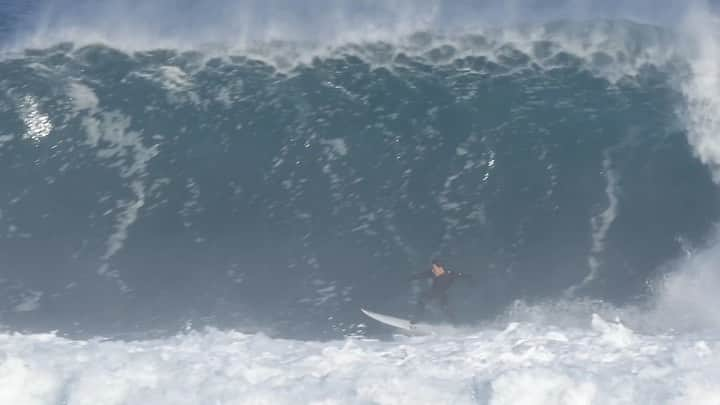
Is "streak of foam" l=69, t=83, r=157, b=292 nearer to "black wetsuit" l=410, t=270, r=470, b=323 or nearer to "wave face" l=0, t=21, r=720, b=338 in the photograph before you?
"wave face" l=0, t=21, r=720, b=338

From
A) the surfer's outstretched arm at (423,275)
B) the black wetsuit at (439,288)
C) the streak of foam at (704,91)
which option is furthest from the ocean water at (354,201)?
the surfer's outstretched arm at (423,275)

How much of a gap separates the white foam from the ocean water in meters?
0.07

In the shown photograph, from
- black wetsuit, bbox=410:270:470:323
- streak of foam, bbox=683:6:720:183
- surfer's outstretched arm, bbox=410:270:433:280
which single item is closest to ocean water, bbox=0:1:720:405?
streak of foam, bbox=683:6:720:183

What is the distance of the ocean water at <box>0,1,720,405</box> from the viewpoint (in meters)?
16.5

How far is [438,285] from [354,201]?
3.49 metres

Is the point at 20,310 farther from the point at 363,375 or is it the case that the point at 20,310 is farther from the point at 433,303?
the point at 433,303

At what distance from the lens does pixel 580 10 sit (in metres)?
23.7

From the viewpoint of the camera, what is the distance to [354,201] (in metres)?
21.0

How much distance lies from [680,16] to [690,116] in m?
3.31

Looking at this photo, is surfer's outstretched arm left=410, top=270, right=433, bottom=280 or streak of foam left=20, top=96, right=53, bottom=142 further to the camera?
streak of foam left=20, top=96, right=53, bottom=142

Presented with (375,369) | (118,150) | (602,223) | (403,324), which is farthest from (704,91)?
(118,150)

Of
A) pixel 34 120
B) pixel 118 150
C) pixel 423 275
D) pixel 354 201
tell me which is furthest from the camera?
pixel 34 120

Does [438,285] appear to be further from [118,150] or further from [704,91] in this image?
[118,150]

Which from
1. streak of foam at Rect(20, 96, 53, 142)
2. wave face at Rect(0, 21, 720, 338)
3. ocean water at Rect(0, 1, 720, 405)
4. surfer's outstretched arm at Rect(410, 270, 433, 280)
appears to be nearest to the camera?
ocean water at Rect(0, 1, 720, 405)
